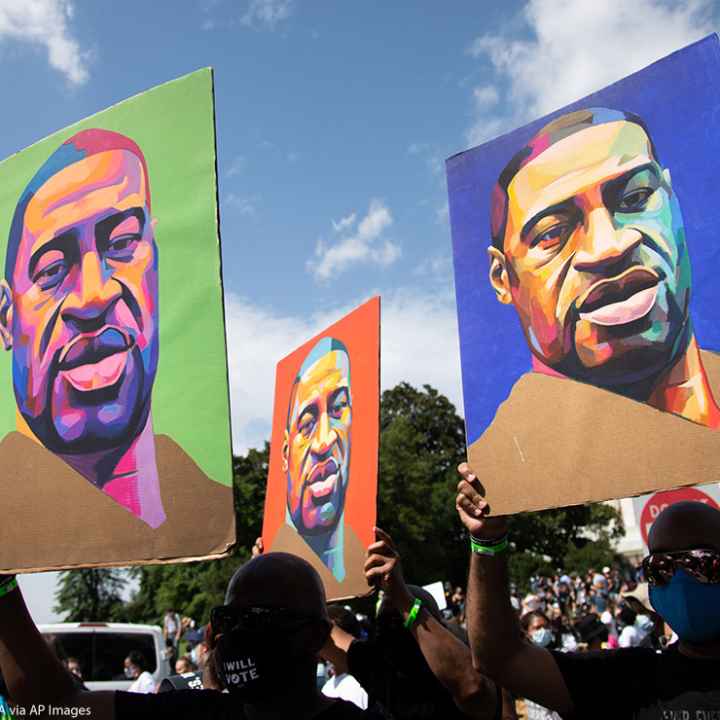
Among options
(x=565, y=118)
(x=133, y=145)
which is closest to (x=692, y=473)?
(x=565, y=118)

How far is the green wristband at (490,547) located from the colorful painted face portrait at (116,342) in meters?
0.85

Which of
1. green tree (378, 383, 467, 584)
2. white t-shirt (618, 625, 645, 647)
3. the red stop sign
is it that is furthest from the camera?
green tree (378, 383, 467, 584)

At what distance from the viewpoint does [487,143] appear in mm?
3244

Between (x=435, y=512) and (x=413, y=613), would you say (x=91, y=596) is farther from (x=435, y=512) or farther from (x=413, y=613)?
(x=413, y=613)

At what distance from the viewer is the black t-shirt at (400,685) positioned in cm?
334

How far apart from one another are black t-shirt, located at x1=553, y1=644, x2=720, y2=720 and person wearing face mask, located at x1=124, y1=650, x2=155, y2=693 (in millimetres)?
6475

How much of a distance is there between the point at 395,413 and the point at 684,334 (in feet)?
188

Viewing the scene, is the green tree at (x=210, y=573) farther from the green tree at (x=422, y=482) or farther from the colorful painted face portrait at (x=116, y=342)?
the colorful painted face portrait at (x=116, y=342)

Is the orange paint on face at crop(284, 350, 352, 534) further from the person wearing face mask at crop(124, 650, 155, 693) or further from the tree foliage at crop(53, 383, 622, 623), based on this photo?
the tree foliage at crop(53, 383, 622, 623)

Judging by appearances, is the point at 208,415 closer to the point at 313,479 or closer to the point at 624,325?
the point at 624,325

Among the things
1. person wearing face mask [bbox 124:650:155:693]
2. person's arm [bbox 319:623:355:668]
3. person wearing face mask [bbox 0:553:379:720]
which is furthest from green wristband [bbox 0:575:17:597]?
person wearing face mask [bbox 124:650:155:693]

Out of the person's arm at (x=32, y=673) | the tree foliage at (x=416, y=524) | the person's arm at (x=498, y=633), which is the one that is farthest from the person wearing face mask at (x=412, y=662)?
the tree foliage at (x=416, y=524)

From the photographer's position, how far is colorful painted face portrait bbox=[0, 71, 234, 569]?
2.70 metres

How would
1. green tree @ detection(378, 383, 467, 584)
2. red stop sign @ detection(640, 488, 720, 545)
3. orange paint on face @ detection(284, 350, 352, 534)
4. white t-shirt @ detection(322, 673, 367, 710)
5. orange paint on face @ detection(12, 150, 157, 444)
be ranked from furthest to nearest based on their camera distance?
green tree @ detection(378, 383, 467, 584)
red stop sign @ detection(640, 488, 720, 545)
white t-shirt @ detection(322, 673, 367, 710)
orange paint on face @ detection(284, 350, 352, 534)
orange paint on face @ detection(12, 150, 157, 444)
